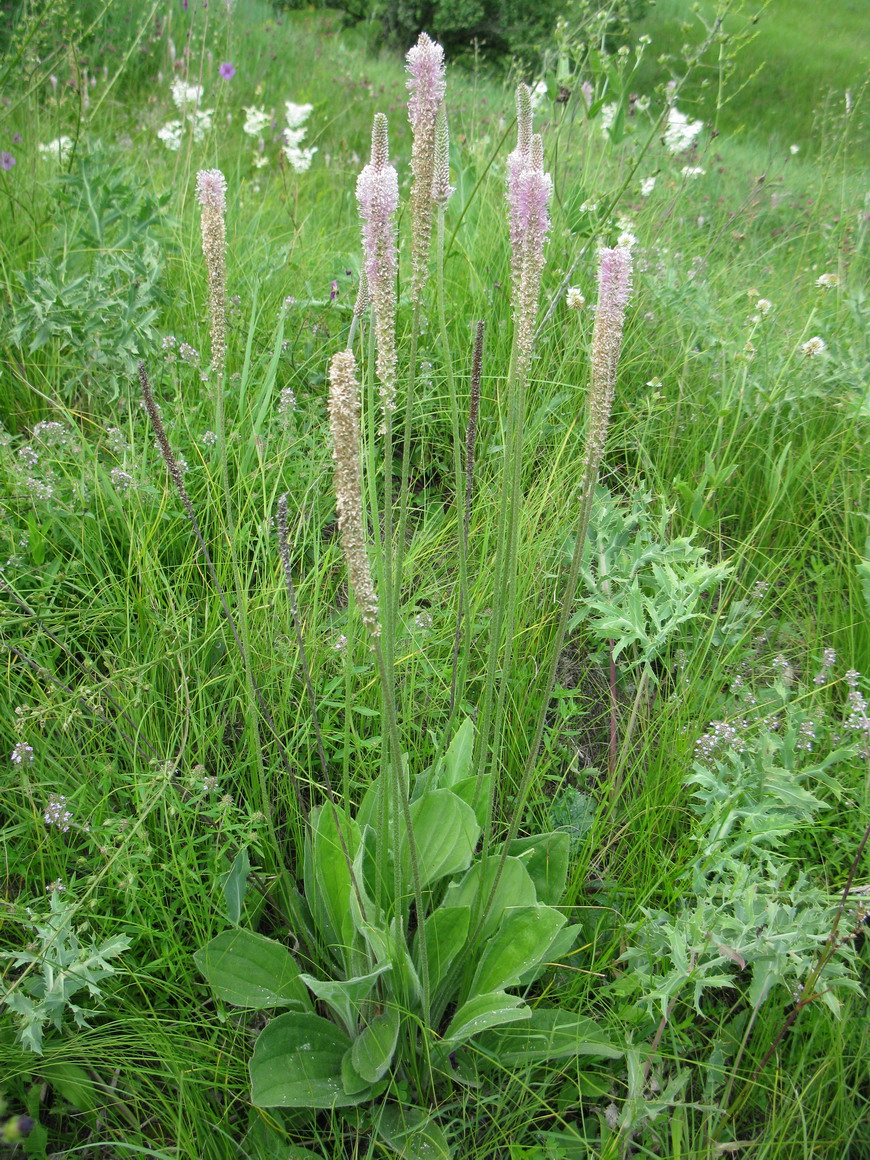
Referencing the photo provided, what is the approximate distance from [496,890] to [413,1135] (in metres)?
0.45

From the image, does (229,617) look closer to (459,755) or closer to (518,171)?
(459,755)

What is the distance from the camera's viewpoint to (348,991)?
1.50 meters

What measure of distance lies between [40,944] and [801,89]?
23.1 metres

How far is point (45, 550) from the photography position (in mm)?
2260

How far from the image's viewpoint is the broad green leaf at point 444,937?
1.62 m

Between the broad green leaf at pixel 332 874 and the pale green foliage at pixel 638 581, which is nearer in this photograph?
the broad green leaf at pixel 332 874

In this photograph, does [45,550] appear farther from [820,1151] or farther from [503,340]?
[820,1151]

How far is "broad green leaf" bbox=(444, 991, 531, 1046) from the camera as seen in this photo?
1.42 m

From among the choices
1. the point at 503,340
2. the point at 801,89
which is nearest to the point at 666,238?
the point at 503,340

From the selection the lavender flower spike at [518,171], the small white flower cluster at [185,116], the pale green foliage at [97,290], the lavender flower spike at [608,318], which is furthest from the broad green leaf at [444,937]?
the small white flower cluster at [185,116]

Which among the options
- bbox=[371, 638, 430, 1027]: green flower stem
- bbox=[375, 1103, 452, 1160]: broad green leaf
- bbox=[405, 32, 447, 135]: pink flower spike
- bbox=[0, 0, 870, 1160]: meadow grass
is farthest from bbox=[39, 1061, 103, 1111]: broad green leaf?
bbox=[405, 32, 447, 135]: pink flower spike

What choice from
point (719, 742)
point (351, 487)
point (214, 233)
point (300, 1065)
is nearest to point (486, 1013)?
point (300, 1065)

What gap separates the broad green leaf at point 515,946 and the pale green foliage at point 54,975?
2.29 feet

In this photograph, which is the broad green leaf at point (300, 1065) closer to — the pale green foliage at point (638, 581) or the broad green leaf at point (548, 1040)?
the broad green leaf at point (548, 1040)
